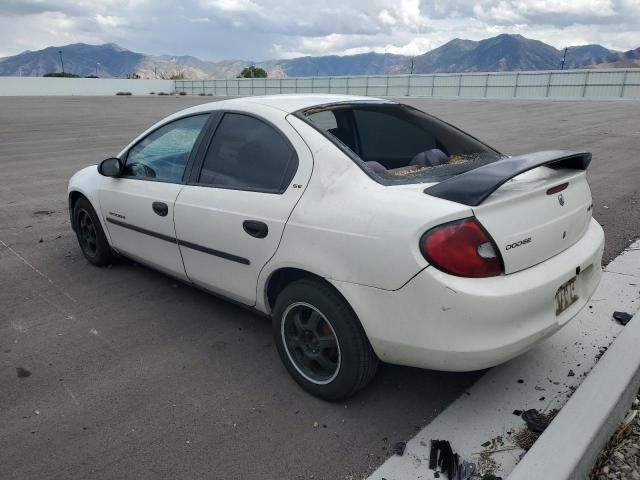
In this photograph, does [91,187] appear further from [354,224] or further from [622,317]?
[622,317]

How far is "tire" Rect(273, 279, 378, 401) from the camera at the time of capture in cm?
246

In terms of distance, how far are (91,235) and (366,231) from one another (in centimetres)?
332

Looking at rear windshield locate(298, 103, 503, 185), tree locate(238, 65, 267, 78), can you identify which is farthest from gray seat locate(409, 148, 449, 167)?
tree locate(238, 65, 267, 78)

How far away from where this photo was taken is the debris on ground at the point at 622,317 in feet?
11.0

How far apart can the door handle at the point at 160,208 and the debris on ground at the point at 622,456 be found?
9.33 ft

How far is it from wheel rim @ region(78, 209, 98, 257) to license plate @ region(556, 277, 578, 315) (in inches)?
150

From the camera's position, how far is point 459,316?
7.04ft

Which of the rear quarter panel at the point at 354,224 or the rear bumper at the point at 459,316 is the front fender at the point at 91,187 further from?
the rear bumper at the point at 459,316

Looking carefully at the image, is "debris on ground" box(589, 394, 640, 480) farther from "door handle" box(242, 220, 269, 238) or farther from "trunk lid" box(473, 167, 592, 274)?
"door handle" box(242, 220, 269, 238)

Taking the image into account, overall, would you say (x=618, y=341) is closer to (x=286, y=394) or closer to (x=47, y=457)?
(x=286, y=394)

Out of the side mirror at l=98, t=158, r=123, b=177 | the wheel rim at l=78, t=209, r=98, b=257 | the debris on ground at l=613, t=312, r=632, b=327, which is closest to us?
the debris on ground at l=613, t=312, r=632, b=327

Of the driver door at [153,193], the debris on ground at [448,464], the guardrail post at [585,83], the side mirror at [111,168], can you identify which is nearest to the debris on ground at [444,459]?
the debris on ground at [448,464]

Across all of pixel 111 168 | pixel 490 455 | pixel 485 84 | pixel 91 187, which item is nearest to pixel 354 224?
pixel 490 455

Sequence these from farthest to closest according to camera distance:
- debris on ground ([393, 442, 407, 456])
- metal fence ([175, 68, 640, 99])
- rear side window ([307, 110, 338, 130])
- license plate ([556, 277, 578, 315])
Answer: metal fence ([175, 68, 640, 99]) < rear side window ([307, 110, 338, 130]) < license plate ([556, 277, 578, 315]) < debris on ground ([393, 442, 407, 456])
